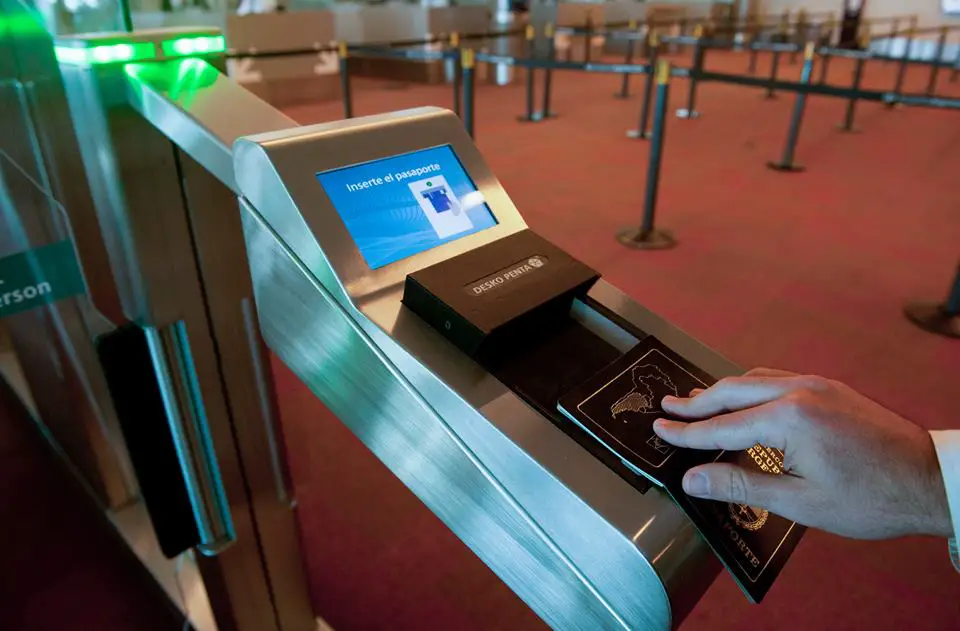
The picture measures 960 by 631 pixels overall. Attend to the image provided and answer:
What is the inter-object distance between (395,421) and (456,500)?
0.28 ft

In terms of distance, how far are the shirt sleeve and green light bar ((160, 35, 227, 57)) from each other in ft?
2.79

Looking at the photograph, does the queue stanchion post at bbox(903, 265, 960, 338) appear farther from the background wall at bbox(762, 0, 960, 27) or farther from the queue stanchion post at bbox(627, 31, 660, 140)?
the background wall at bbox(762, 0, 960, 27)

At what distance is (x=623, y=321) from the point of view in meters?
0.65

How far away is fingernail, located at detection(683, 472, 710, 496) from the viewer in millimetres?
480

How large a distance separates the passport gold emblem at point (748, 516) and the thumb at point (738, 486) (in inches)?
1.4

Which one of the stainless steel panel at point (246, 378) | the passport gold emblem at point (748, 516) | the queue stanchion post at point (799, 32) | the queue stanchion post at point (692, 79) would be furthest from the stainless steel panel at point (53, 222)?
the queue stanchion post at point (799, 32)

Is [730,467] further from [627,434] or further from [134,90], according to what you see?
[134,90]

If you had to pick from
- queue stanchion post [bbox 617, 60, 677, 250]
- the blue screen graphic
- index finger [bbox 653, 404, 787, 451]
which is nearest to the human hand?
index finger [bbox 653, 404, 787, 451]

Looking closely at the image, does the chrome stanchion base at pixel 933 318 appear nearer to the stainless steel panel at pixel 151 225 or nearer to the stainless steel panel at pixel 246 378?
the stainless steel panel at pixel 246 378

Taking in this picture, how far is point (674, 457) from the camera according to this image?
1.64 ft

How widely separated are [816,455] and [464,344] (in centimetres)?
27

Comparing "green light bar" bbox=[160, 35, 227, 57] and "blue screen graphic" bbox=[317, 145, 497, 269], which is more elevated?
"green light bar" bbox=[160, 35, 227, 57]

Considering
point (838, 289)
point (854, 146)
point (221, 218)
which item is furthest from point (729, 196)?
point (221, 218)

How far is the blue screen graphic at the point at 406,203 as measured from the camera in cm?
59
